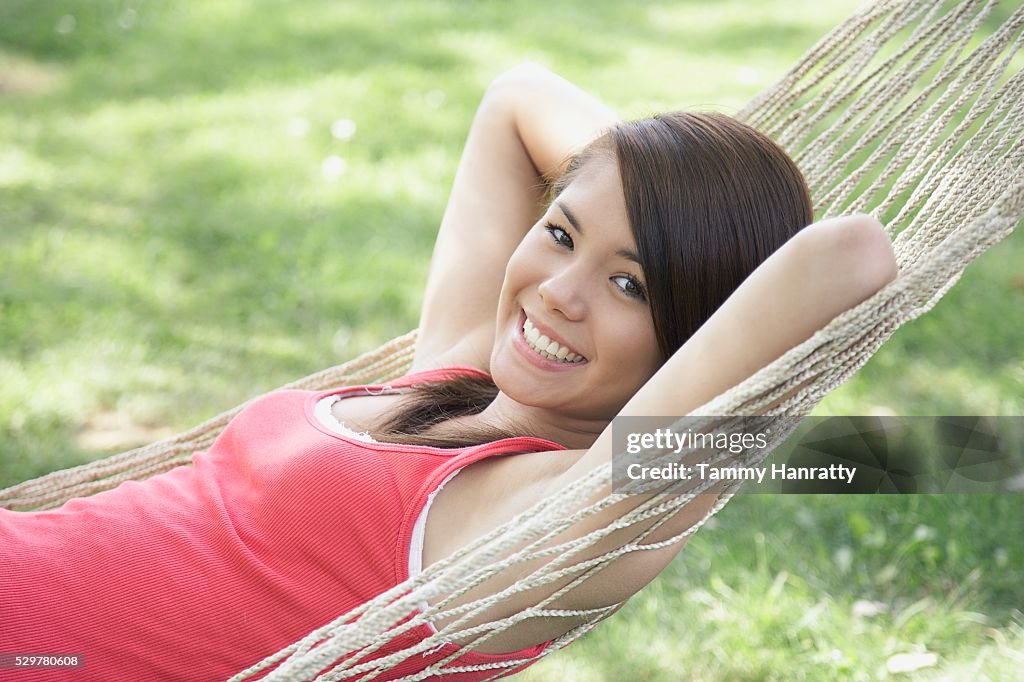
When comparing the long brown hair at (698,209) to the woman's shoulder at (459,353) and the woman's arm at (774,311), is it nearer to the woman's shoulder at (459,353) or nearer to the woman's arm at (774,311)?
the woman's arm at (774,311)

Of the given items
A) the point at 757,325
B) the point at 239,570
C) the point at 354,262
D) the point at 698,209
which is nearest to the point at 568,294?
the point at 698,209

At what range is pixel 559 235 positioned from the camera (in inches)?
60.3

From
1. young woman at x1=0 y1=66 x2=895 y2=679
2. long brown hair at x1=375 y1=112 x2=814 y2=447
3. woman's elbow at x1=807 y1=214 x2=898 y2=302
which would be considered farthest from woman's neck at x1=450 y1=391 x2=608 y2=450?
woman's elbow at x1=807 y1=214 x2=898 y2=302

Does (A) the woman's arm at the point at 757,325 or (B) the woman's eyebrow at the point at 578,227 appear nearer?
(A) the woman's arm at the point at 757,325

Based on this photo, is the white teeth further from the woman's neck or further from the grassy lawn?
the grassy lawn

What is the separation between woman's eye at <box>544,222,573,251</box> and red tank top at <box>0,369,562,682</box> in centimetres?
27

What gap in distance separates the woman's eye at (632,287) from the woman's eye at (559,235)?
11cm

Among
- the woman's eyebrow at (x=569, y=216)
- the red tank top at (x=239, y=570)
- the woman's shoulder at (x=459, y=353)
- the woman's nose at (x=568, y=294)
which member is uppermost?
the woman's eyebrow at (x=569, y=216)

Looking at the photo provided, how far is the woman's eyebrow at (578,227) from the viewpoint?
1.42 metres

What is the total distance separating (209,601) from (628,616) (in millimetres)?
965

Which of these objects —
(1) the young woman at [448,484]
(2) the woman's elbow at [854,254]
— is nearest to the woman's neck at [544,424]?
(1) the young woman at [448,484]

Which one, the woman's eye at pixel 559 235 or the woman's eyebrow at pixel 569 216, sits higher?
the woman's eyebrow at pixel 569 216

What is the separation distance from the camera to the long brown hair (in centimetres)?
141
